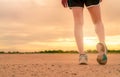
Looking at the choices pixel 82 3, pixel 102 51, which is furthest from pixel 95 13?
pixel 102 51

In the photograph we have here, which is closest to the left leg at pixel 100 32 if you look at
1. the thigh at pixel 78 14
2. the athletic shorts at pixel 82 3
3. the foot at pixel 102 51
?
the foot at pixel 102 51

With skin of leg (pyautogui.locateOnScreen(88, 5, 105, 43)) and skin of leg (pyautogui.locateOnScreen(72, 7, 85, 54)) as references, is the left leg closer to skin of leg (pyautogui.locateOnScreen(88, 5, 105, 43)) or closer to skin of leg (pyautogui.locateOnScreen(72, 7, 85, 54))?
skin of leg (pyautogui.locateOnScreen(88, 5, 105, 43))

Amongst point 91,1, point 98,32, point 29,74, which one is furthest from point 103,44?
point 29,74

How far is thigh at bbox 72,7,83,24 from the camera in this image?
904 cm

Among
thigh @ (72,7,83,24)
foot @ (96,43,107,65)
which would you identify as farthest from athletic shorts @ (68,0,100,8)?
foot @ (96,43,107,65)

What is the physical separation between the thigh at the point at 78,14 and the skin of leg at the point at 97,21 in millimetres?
221

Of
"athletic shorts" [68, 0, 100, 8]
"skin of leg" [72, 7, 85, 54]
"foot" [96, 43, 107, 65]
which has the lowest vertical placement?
"foot" [96, 43, 107, 65]

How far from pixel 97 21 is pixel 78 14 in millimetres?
490

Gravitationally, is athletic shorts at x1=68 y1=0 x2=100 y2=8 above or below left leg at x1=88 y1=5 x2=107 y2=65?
above

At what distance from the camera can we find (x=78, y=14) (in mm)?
9055

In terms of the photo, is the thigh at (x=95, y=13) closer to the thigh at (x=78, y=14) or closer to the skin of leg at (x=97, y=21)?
the skin of leg at (x=97, y=21)

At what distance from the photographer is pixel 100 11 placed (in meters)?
9.20

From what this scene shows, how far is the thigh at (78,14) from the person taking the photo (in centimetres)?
904

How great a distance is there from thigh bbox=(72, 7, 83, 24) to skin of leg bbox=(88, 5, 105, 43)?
221mm
